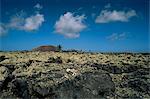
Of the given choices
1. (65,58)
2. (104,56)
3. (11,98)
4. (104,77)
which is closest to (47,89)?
(11,98)

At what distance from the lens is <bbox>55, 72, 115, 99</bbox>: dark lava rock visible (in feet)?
54.7

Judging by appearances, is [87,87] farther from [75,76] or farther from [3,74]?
[3,74]

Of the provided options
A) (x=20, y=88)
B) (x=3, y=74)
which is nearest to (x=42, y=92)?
(x=20, y=88)

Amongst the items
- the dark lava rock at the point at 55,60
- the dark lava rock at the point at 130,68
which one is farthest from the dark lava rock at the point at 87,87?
the dark lava rock at the point at 55,60

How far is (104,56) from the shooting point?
2400 cm

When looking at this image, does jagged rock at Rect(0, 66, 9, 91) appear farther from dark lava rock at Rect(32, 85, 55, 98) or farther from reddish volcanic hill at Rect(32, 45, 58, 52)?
reddish volcanic hill at Rect(32, 45, 58, 52)

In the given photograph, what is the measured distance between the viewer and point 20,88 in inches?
700

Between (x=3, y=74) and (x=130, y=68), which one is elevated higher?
(x=130, y=68)

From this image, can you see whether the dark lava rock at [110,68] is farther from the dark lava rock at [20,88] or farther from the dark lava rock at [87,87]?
the dark lava rock at [20,88]

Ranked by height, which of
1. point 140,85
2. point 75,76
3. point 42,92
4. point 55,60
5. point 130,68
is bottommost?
point 42,92

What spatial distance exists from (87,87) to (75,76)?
1.26 meters

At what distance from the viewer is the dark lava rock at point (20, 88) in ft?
57.4

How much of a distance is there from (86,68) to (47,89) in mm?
4478

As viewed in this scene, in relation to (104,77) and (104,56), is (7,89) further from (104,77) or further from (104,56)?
(104,56)
